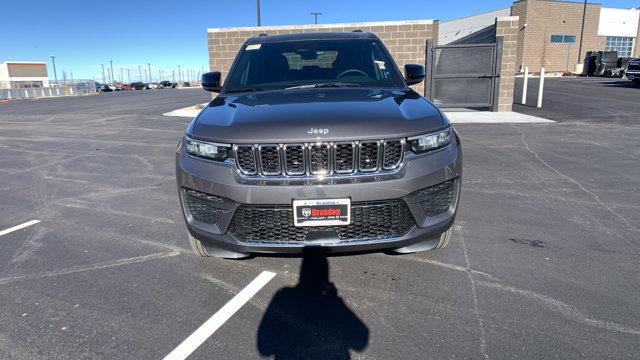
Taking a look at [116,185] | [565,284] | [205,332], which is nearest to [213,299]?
[205,332]

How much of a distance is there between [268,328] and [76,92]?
66951 millimetres

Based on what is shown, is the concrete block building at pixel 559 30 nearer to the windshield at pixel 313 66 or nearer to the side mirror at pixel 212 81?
the windshield at pixel 313 66

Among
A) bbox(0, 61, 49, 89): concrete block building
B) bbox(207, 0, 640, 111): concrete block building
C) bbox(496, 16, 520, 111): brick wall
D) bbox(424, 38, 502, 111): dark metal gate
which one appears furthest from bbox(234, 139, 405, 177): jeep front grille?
bbox(0, 61, 49, 89): concrete block building

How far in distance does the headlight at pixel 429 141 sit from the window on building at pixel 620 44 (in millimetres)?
75595

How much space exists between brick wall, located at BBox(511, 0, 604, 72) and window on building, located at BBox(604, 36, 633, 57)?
4.57m

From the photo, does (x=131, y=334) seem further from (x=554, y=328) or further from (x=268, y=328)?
(x=554, y=328)

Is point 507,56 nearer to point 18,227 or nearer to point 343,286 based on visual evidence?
point 343,286

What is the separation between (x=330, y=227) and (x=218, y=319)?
91 cm

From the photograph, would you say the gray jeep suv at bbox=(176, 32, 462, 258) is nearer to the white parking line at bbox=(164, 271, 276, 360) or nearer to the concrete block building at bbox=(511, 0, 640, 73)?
the white parking line at bbox=(164, 271, 276, 360)

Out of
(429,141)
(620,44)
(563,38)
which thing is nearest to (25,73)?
(563,38)

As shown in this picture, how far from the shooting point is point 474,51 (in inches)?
509

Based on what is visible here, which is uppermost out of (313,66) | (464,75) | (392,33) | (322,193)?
(392,33)

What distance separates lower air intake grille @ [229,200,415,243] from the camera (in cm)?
253

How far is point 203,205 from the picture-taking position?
8.81 feet
